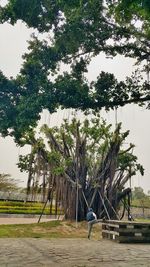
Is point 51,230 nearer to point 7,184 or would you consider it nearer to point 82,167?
point 82,167

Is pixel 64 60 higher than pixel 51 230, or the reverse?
pixel 64 60

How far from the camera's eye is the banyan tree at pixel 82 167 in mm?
19094

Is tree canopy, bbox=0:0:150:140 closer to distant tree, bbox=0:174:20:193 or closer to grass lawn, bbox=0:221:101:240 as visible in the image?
grass lawn, bbox=0:221:101:240

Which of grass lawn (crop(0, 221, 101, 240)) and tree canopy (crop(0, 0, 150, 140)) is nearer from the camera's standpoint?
tree canopy (crop(0, 0, 150, 140))

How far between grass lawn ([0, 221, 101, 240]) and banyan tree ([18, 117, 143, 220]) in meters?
1.39

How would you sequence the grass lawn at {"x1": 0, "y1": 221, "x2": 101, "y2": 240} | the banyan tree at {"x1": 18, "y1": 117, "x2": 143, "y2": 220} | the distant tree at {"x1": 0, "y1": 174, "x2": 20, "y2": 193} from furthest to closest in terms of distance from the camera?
the distant tree at {"x1": 0, "y1": 174, "x2": 20, "y2": 193} < the banyan tree at {"x1": 18, "y1": 117, "x2": 143, "y2": 220} < the grass lawn at {"x1": 0, "y1": 221, "x2": 101, "y2": 240}

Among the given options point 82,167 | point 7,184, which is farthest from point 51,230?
point 7,184

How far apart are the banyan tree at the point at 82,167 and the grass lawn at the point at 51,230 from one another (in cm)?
139

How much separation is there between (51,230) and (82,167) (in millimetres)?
4886

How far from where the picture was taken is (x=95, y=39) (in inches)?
392

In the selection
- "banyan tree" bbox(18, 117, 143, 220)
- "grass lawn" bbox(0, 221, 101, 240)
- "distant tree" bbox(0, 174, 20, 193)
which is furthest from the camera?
"distant tree" bbox(0, 174, 20, 193)

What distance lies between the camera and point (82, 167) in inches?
767

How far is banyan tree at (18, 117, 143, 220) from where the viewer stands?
1909 cm

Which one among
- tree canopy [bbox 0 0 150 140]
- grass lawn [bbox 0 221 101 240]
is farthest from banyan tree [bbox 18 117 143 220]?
tree canopy [bbox 0 0 150 140]
